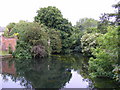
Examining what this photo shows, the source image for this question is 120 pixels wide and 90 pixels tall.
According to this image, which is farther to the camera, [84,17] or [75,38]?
[84,17]

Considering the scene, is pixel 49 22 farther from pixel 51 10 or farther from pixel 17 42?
pixel 17 42

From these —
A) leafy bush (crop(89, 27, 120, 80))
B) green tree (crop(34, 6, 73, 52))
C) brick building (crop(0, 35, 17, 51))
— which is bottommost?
leafy bush (crop(89, 27, 120, 80))

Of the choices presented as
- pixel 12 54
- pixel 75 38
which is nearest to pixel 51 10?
pixel 75 38

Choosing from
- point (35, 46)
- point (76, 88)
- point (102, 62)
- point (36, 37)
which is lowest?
point (76, 88)

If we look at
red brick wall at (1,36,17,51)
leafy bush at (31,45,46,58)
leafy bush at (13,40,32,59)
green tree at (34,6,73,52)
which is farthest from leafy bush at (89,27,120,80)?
green tree at (34,6,73,52)

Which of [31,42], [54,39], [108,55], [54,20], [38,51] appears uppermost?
[54,20]

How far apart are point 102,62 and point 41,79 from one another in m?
4.11

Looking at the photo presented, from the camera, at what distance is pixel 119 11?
11617mm

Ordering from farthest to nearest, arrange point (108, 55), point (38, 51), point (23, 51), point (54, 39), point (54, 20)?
point (54, 20) < point (54, 39) < point (38, 51) < point (23, 51) < point (108, 55)

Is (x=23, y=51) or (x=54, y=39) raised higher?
(x=54, y=39)

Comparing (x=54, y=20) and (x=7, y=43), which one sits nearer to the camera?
(x=7, y=43)

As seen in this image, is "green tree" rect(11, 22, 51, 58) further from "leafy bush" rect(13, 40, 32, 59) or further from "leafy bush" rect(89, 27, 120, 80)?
"leafy bush" rect(89, 27, 120, 80)

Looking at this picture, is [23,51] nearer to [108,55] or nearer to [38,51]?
[38,51]

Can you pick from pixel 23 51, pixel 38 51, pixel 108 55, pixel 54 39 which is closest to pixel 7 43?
pixel 23 51
